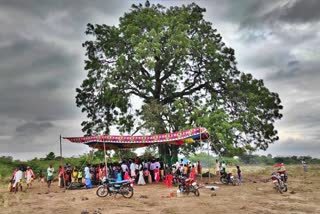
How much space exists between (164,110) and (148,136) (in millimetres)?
3277

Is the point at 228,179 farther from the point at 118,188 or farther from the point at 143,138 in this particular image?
the point at 118,188

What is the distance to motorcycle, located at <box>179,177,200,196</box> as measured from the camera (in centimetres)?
1630

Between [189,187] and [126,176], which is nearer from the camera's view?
[189,187]

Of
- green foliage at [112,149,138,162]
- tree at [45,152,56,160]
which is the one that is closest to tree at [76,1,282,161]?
green foliage at [112,149,138,162]

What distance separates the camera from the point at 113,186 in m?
16.4

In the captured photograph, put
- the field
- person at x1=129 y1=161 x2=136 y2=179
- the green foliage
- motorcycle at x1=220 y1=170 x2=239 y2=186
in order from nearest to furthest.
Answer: the field
motorcycle at x1=220 y1=170 x2=239 y2=186
person at x1=129 y1=161 x2=136 y2=179
the green foliage

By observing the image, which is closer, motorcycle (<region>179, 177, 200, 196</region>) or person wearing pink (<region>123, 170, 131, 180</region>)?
motorcycle (<region>179, 177, 200, 196</region>)

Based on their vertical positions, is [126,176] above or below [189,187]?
above

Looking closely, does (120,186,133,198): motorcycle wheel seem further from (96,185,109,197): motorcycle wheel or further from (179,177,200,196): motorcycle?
(179,177,200,196): motorcycle

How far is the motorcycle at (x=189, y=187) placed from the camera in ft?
53.5

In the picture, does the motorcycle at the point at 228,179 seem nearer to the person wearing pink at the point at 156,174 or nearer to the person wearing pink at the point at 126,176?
the person wearing pink at the point at 156,174

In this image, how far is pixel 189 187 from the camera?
1638cm

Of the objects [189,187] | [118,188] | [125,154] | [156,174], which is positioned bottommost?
[189,187]

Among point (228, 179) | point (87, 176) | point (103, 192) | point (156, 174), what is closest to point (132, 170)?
point (156, 174)
